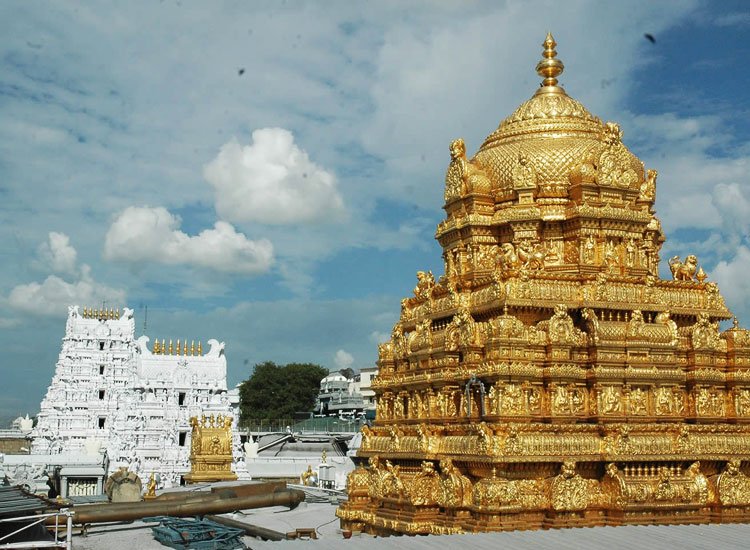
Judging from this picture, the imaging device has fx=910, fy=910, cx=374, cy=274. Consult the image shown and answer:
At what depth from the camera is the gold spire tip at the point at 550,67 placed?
1130 inches

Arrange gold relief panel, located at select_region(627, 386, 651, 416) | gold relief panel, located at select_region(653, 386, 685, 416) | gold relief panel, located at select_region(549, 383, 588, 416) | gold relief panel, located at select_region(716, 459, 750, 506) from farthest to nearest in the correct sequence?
gold relief panel, located at select_region(653, 386, 685, 416), gold relief panel, located at select_region(627, 386, 651, 416), gold relief panel, located at select_region(549, 383, 588, 416), gold relief panel, located at select_region(716, 459, 750, 506)

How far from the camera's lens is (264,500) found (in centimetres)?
3167

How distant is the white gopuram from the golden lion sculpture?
98.7 ft

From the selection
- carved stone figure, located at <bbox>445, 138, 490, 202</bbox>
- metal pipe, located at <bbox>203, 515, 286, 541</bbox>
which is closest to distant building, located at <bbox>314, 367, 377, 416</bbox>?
metal pipe, located at <bbox>203, 515, 286, 541</bbox>

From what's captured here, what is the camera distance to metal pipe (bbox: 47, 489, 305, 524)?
25609mm

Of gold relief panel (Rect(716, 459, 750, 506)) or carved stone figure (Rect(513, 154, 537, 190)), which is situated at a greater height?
carved stone figure (Rect(513, 154, 537, 190))

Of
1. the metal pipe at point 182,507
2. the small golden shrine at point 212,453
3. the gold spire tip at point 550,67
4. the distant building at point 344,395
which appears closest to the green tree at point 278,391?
the distant building at point 344,395

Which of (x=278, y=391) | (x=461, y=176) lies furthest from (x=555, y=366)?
(x=278, y=391)

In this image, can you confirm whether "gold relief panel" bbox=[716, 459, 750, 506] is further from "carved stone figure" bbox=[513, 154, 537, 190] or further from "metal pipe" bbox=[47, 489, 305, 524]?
"metal pipe" bbox=[47, 489, 305, 524]

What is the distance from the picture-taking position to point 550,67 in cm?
2870

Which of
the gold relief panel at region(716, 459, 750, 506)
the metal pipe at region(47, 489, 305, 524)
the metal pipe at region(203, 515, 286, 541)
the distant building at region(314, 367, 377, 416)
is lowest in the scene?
the metal pipe at region(203, 515, 286, 541)

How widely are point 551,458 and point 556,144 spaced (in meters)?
9.61

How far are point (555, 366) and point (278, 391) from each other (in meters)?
72.7

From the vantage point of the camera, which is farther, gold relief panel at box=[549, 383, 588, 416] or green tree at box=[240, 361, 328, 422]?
green tree at box=[240, 361, 328, 422]
